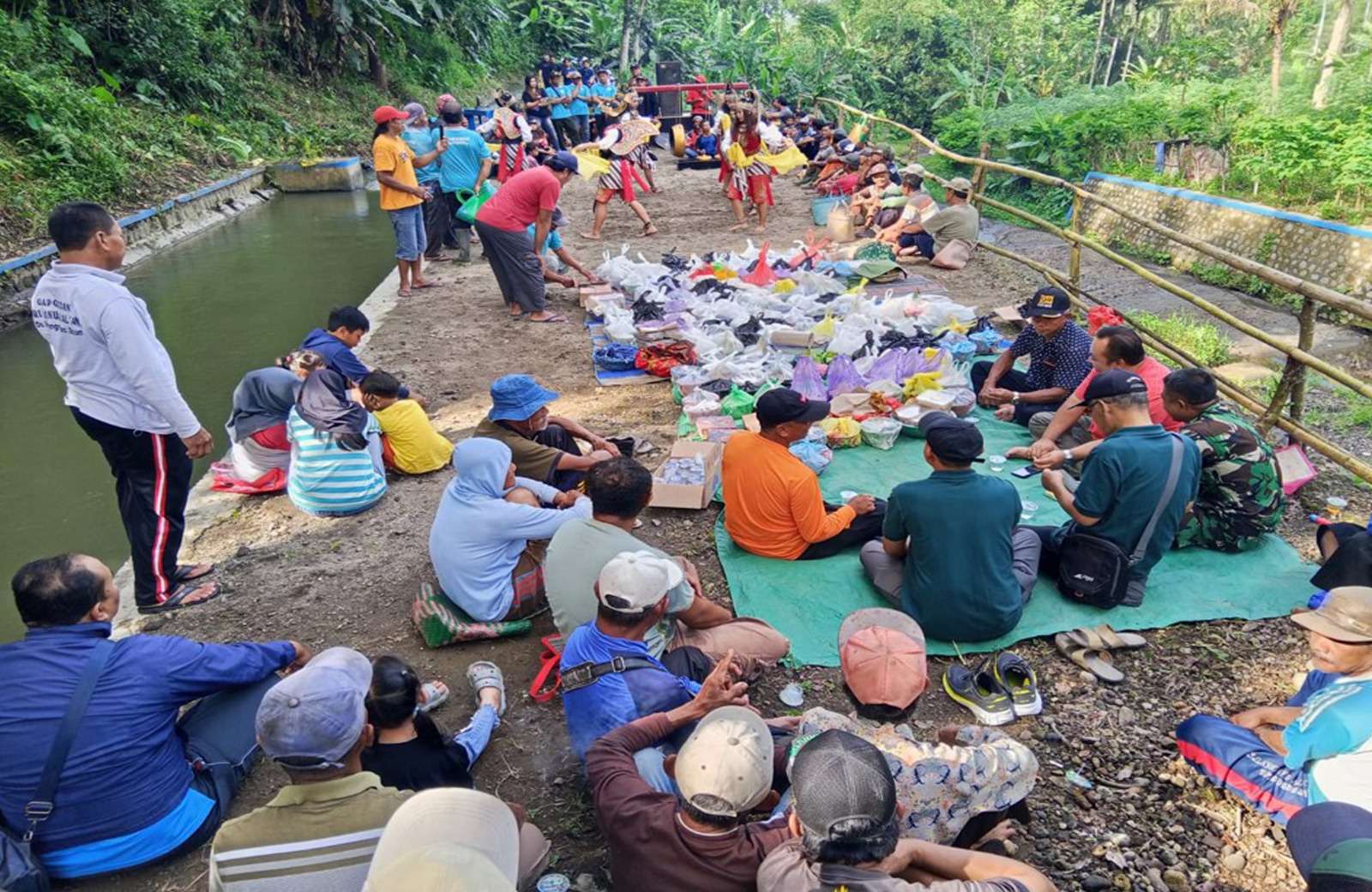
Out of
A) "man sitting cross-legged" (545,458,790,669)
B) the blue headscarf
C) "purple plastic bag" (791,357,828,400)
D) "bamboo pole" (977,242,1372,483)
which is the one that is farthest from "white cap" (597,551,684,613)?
"bamboo pole" (977,242,1372,483)

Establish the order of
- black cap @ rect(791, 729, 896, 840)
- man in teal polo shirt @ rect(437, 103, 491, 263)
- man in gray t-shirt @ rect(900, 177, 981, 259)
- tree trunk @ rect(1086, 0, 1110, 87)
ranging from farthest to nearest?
1. tree trunk @ rect(1086, 0, 1110, 87)
2. man in gray t-shirt @ rect(900, 177, 981, 259)
3. man in teal polo shirt @ rect(437, 103, 491, 263)
4. black cap @ rect(791, 729, 896, 840)

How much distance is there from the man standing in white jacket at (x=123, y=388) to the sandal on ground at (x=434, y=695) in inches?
55.8

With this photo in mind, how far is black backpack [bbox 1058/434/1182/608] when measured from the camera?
11.0 ft

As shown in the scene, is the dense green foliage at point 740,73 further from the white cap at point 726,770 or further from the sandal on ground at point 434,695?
the white cap at point 726,770

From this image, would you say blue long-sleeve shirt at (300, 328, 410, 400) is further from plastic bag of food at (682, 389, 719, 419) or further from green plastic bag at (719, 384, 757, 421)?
green plastic bag at (719, 384, 757, 421)

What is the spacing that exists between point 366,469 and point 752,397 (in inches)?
94.3

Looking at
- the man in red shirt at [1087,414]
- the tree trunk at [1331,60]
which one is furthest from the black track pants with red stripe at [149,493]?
the tree trunk at [1331,60]

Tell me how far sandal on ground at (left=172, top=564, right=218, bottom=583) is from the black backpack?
399 centimetres

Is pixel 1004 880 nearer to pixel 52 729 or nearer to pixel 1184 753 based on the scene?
pixel 1184 753

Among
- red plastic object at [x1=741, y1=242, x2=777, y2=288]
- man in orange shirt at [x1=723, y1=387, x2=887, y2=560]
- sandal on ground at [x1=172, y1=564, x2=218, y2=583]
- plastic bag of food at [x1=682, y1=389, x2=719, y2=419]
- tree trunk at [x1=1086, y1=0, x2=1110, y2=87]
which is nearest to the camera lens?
man in orange shirt at [x1=723, y1=387, x2=887, y2=560]

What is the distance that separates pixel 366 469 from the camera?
4473 mm

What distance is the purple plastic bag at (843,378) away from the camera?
540 centimetres

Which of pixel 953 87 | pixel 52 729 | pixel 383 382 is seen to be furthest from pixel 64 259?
pixel 953 87

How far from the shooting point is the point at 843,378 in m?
5.43
